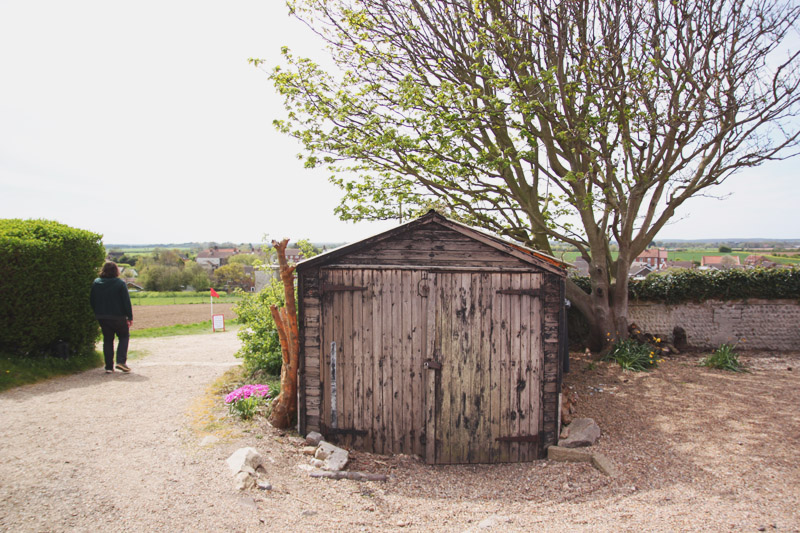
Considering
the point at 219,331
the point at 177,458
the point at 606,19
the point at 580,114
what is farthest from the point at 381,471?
the point at 219,331

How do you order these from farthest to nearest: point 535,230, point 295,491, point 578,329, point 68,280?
point 578,329
point 535,230
point 68,280
point 295,491

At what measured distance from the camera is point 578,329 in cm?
1281

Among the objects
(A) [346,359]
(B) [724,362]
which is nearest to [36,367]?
(A) [346,359]

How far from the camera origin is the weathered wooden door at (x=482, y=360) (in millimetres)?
6391

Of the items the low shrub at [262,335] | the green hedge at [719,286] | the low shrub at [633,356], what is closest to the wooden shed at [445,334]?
the low shrub at [262,335]

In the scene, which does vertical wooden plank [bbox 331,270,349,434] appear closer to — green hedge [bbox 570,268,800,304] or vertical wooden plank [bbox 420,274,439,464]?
vertical wooden plank [bbox 420,274,439,464]

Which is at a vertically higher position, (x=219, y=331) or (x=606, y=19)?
(x=606, y=19)

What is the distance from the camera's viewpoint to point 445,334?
252 inches

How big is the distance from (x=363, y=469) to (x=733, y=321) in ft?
37.9

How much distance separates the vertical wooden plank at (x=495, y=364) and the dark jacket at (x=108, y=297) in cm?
681

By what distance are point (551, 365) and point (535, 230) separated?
5.98 metres

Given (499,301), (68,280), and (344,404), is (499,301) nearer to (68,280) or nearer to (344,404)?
(344,404)

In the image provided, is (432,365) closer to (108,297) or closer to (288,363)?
(288,363)

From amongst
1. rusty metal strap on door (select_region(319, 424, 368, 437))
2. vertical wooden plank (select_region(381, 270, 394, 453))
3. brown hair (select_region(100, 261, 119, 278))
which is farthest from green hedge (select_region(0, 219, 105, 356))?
vertical wooden plank (select_region(381, 270, 394, 453))
